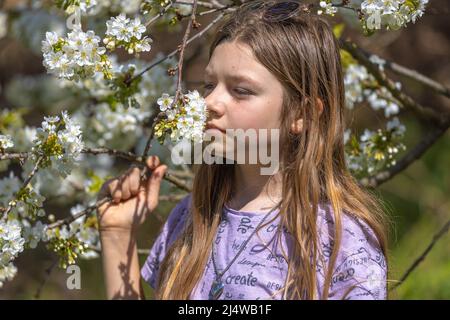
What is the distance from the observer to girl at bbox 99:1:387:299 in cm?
175

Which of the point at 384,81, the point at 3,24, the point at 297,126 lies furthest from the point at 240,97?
the point at 3,24

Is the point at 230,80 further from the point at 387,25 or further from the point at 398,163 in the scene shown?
the point at 398,163

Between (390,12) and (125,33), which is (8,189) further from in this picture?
(390,12)

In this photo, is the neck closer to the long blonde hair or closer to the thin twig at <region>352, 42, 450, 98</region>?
the long blonde hair

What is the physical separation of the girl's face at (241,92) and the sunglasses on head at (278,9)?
12 centimetres

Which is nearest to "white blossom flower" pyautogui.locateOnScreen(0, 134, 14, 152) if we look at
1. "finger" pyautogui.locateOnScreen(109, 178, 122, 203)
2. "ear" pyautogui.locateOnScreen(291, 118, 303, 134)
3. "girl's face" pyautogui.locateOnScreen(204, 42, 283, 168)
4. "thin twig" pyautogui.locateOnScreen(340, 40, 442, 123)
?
"finger" pyautogui.locateOnScreen(109, 178, 122, 203)

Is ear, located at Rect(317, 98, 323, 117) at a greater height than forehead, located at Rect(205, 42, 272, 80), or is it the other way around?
forehead, located at Rect(205, 42, 272, 80)

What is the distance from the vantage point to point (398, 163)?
2516 millimetres

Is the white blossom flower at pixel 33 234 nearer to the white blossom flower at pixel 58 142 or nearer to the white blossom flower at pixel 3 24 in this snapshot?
the white blossom flower at pixel 58 142

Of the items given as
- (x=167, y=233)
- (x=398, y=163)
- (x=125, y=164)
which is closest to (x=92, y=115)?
(x=167, y=233)

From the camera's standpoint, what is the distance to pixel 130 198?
6.84 feet

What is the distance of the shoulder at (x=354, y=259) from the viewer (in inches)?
66.6

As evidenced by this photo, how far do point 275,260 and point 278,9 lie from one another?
0.62m

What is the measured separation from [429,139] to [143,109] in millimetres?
946
